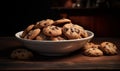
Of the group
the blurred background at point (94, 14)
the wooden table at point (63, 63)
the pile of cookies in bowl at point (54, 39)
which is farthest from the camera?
the blurred background at point (94, 14)

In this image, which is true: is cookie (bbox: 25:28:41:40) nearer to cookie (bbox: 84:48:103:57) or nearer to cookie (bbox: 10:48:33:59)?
cookie (bbox: 10:48:33:59)

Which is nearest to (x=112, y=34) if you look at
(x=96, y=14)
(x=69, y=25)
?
(x=96, y=14)

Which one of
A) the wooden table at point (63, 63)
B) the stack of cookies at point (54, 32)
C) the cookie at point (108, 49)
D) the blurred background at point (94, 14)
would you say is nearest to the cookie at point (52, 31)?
the stack of cookies at point (54, 32)

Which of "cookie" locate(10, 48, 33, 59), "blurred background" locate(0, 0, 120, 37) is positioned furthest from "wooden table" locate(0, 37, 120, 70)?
"blurred background" locate(0, 0, 120, 37)

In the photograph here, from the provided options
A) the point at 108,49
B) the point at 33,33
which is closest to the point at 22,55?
the point at 33,33

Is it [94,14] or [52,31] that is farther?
[94,14]

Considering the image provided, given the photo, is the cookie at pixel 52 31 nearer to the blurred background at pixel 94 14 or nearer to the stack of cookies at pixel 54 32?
the stack of cookies at pixel 54 32

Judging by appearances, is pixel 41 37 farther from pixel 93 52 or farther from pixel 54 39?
pixel 93 52

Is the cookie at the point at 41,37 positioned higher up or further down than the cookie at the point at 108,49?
higher up

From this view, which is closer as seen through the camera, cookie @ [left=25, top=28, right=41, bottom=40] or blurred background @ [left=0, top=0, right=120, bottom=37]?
cookie @ [left=25, top=28, right=41, bottom=40]

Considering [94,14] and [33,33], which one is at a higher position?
[33,33]
